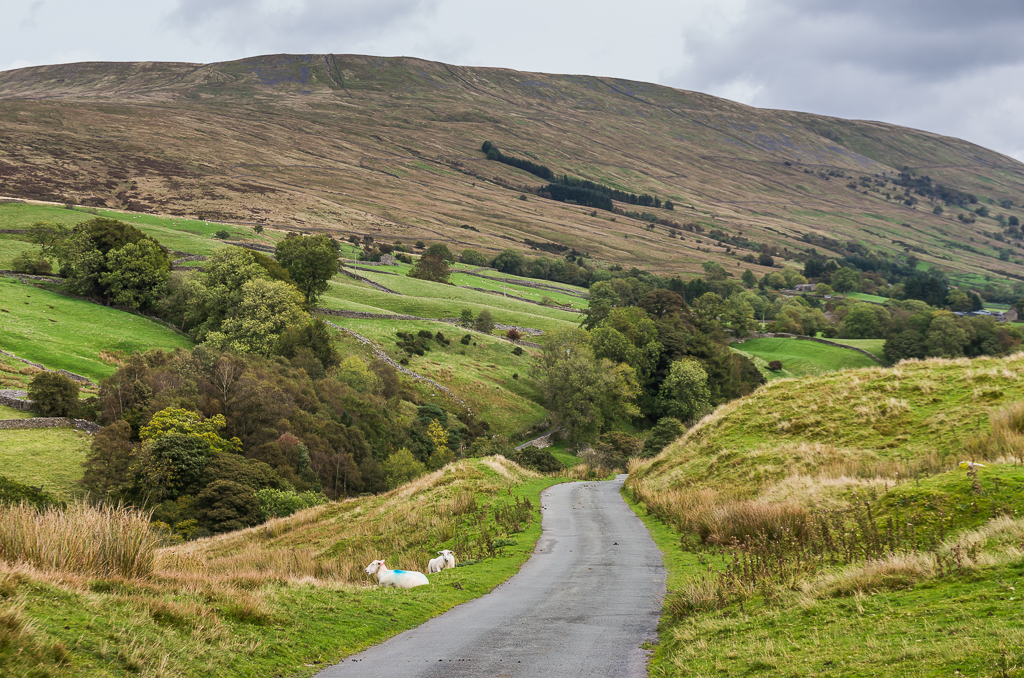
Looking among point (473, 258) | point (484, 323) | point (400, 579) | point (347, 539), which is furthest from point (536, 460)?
point (473, 258)

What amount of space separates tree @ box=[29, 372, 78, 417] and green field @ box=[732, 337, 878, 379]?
102 m

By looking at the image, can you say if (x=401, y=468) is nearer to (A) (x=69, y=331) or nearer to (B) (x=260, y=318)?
Answer: (B) (x=260, y=318)

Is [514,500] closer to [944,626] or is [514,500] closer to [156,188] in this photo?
[944,626]

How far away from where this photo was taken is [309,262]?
9981cm

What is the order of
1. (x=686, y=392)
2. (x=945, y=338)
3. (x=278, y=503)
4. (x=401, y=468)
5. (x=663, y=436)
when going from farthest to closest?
(x=945, y=338)
(x=686, y=392)
(x=663, y=436)
(x=401, y=468)
(x=278, y=503)

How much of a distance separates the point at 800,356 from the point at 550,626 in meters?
129

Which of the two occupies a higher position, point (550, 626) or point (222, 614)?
point (222, 614)

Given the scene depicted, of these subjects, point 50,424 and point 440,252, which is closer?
point 50,424

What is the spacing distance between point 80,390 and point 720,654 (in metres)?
64.7

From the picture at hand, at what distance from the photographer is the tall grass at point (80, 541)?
7.96m

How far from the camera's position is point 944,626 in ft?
22.1

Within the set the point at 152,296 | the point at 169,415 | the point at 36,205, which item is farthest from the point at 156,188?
the point at 169,415

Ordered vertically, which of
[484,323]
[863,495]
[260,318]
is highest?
[863,495]

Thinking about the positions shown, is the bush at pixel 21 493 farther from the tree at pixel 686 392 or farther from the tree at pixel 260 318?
the tree at pixel 686 392
